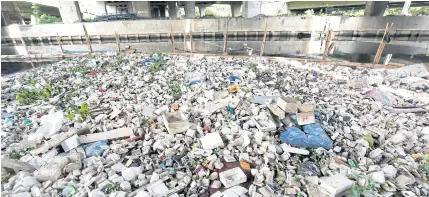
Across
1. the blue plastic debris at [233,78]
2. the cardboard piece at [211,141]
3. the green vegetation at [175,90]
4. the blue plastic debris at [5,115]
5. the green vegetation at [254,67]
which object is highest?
the green vegetation at [254,67]

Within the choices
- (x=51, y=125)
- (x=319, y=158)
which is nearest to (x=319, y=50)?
(x=319, y=158)

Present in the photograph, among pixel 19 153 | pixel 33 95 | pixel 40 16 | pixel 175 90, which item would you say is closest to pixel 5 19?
pixel 40 16

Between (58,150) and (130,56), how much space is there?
6704 millimetres

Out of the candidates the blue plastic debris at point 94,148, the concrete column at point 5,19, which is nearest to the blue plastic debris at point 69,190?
the blue plastic debris at point 94,148

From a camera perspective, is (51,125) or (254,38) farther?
(254,38)

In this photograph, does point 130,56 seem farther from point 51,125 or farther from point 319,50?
point 319,50

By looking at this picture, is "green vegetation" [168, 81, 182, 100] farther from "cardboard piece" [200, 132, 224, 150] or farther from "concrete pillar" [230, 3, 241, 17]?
"concrete pillar" [230, 3, 241, 17]

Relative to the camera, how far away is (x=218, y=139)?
342cm

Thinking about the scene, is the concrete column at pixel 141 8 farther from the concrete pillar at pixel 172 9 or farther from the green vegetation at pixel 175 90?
the green vegetation at pixel 175 90

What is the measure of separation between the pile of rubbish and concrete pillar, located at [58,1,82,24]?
59.4 ft

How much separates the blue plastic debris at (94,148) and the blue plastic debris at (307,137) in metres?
3.01

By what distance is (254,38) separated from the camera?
1866 cm

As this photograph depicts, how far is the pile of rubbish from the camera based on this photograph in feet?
9.11

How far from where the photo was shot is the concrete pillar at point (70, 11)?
66.5 feet
